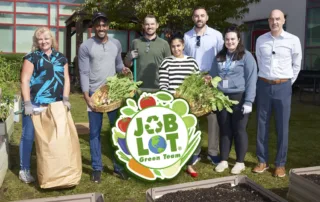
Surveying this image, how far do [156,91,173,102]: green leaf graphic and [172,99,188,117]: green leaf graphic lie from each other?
0.07 metres

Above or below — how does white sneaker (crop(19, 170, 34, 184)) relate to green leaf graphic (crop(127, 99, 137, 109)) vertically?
below

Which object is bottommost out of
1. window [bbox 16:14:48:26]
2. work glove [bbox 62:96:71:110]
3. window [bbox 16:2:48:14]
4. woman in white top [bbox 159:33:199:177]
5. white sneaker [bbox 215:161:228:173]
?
white sneaker [bbox 215:161:228:173]

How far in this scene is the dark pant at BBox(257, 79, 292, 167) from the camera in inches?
196

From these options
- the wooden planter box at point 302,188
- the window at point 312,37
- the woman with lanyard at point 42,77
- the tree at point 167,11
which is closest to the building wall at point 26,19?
the tree at point 167,11

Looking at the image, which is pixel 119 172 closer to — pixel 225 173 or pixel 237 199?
pixel 225 173

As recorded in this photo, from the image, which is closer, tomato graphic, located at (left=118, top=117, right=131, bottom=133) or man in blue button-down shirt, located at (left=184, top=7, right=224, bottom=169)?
tomato graphic, located at (left=118, top=117, right=131, bottom=133)

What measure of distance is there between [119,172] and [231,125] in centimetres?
149

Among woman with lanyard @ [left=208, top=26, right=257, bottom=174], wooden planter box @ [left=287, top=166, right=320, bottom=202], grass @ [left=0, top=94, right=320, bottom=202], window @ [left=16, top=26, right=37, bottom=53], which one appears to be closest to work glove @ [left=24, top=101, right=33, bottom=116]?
grass @ [left=0, top=94, right=320, bottom=202]

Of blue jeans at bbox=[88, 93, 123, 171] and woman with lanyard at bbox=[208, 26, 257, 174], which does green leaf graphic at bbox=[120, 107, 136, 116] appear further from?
woman with lanyard at bbox=[208, 26, 257, 174]

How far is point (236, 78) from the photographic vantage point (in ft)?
16.4

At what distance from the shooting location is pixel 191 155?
4.84 m

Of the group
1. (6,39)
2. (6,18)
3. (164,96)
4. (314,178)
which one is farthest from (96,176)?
(6,18)

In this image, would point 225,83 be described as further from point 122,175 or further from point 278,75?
point 122,175

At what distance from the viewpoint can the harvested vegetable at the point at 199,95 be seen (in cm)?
472
